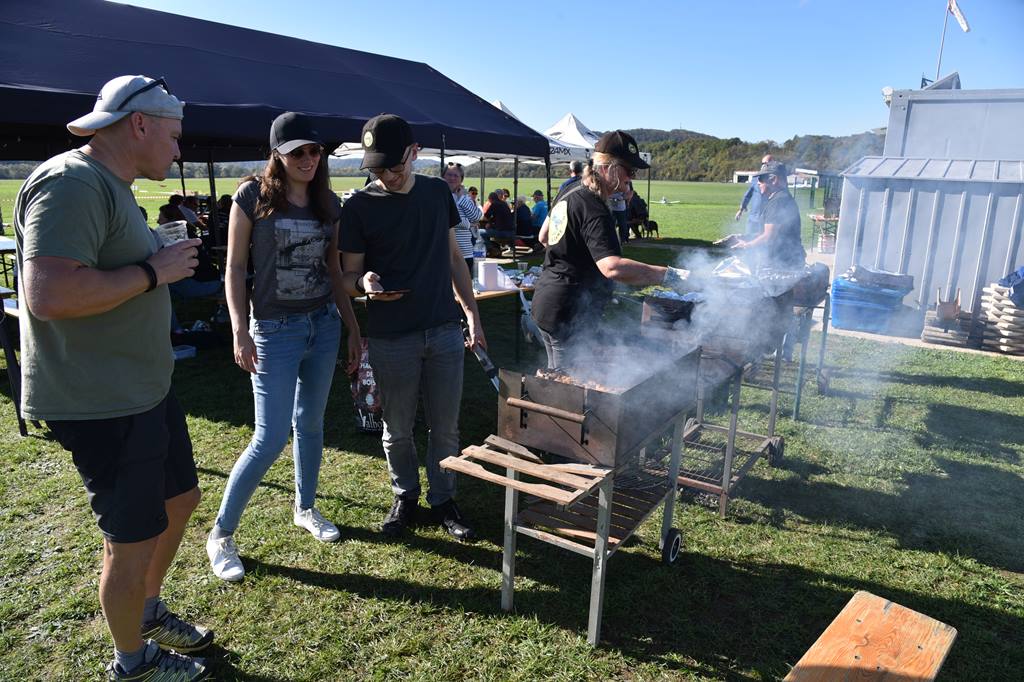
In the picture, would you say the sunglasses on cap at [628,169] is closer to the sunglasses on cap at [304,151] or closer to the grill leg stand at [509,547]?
the sunglasses on cap at [304,151]

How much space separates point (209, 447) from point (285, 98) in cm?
353

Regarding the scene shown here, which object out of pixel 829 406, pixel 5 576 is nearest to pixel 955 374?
pixel 829 406

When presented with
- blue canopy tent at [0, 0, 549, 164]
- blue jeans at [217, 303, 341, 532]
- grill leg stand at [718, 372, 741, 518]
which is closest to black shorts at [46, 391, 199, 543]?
blue jeans at [217, 303, 341, 532]

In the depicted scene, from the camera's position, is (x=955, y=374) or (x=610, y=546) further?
(x=955, y=374)

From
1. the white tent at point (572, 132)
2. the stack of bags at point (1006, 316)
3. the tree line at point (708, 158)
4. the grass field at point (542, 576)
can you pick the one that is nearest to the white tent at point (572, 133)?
the white tent at point (572, 132)

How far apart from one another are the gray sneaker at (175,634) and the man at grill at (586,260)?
1971 millimetres

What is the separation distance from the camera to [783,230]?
17.1 feet

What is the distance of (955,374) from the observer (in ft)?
20.5

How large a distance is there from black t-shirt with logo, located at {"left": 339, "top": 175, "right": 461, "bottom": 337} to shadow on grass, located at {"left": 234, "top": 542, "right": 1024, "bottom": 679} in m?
1.22

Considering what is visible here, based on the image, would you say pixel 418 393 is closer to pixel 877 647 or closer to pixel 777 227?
pixel 877 647

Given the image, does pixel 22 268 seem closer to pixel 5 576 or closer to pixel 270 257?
pixel 270 257

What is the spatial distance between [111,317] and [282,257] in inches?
35.6

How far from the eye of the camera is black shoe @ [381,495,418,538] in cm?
330

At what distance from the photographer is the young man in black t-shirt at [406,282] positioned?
2790mm
